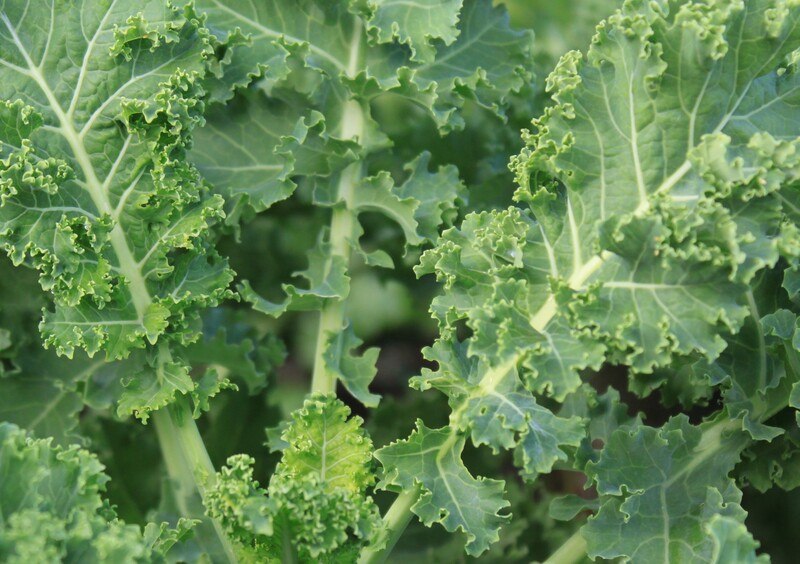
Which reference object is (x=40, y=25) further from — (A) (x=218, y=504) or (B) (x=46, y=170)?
(A) (x=218, y=504)

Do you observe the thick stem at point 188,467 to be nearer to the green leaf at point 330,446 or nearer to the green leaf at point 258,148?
the green leaf at point 330,446

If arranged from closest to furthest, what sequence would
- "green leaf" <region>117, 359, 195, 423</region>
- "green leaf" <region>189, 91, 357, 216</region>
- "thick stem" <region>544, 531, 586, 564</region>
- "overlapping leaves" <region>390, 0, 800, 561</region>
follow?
"overlapping leaves" <region>390, 0, 800, 561</region>, "green leaf" <region>117, 359, 195, 423</region>, "thick stem" <region>544, 531, 586, 564</region>, "green leaf" <region>189, 91, 357, 216</region>

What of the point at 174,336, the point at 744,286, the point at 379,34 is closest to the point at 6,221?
the point at 174,336

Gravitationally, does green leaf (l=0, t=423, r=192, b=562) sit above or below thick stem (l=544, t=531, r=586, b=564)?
above

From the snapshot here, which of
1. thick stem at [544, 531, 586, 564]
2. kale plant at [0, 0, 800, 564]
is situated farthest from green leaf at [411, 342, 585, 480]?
thick stem at [544, 531, 586, 564]

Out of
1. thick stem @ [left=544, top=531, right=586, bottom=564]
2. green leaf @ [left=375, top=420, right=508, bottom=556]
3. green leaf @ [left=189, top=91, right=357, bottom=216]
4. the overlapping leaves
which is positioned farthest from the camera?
green leaf @ [left=189, top=91, right=357, bottom=216]

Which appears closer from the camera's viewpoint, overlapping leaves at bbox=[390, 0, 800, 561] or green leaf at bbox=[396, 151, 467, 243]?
overlapping leaves at bbox=[390, 0, 800, 561]

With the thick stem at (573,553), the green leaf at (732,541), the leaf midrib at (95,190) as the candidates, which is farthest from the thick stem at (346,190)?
the green leaf at (732,541)

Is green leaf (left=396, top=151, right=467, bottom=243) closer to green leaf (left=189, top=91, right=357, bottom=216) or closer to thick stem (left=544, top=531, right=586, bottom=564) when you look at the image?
green leaf (left=189, top=91, right=357, bottom=216)
